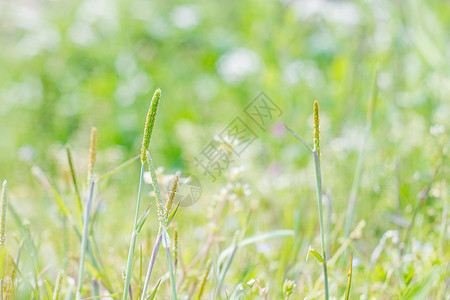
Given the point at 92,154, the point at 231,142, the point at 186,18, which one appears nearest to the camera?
the point at 92,154

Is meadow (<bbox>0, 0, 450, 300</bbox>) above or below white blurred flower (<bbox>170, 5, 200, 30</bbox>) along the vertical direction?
below

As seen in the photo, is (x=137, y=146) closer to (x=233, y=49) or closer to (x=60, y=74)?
(x=60, y=74)

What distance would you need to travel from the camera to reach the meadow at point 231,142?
0.96 metres

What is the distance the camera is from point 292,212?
1374 mm

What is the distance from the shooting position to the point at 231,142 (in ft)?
3.13

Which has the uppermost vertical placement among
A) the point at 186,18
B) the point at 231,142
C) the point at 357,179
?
the point at 186,18

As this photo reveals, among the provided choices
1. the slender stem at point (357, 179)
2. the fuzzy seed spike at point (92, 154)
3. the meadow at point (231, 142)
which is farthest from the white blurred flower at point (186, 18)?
the fuzzy seed spike at point (92, 154)

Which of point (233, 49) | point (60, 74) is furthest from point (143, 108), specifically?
point (233, 49)

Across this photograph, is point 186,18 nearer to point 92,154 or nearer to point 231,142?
point 231,142

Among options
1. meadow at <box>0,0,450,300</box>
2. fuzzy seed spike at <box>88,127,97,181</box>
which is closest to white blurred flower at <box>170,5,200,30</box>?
meadow at <box>0,0,450,300</box>

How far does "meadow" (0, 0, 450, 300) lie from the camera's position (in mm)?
961

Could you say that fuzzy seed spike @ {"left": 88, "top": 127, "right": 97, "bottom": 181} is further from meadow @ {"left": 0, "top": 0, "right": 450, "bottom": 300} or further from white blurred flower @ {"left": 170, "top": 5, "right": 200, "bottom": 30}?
white blurred flower @ {"left": 170, "top": 5, "right": 200, "bottom": 30}

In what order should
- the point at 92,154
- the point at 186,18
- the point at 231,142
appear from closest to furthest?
1. the point at 92,154
2. the point at 231,142
3. the point at 186,18

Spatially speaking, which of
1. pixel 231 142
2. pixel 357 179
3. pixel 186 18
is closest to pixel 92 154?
pixel 231 142
